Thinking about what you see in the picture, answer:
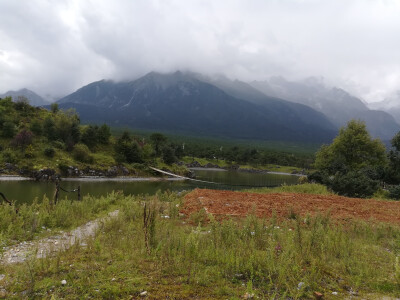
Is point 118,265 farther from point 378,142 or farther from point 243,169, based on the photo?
point 243,169

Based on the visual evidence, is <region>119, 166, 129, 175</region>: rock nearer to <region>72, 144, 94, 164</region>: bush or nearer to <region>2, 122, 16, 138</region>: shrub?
<region>72, 144, 94, 164</region>: bush

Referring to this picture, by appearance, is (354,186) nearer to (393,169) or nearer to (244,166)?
(393,169)

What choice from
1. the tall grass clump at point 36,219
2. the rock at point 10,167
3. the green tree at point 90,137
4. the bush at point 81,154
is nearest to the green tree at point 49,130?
the bush at point 81,154

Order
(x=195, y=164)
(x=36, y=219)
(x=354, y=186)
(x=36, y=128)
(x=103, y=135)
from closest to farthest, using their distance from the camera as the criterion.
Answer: (x=36, y=219) < (x=354, y=186) < (x=36, y=128) < (x=103, y=135) < (x=195, y=164)

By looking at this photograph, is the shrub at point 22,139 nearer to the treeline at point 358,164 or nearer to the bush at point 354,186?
the treeline at point 358,164

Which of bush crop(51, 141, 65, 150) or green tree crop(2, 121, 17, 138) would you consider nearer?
green tree crop(2, 121, 17, 138)

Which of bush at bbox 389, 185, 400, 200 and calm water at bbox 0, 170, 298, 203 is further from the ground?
bush at bbox 389, 185, 400, 200

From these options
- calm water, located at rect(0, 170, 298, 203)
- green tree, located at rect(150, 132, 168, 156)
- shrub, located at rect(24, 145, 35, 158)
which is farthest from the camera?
green tree, located at rect(150, 132, 168, 156)

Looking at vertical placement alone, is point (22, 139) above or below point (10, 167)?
above

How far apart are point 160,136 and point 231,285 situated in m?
78.9

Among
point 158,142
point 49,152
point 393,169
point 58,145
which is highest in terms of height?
point 158,142

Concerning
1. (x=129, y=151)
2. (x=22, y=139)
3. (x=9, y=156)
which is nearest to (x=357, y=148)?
(x=129, y=151)

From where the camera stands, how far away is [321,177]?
1067 inches

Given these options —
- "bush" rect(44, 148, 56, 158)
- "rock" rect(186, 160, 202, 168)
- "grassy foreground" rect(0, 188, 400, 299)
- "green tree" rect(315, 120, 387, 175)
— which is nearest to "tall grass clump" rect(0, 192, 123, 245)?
"grassy foreground" rect(0, 188, 400, 299)
